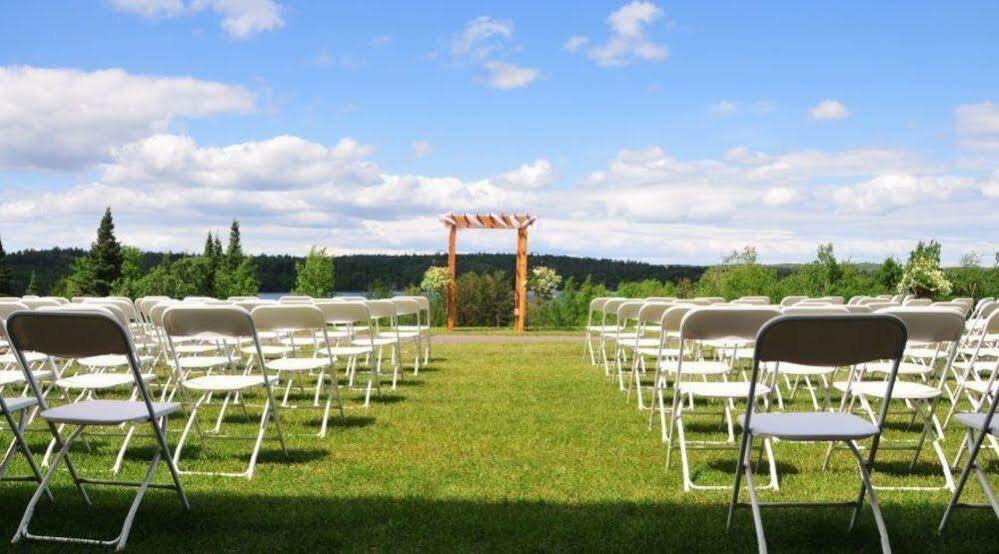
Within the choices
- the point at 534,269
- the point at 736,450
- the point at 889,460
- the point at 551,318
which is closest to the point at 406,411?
the point at 736,450

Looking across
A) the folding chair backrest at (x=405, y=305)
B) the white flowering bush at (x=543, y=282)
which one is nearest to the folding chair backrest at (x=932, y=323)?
the folding chair backrest at (x=405, y=305)

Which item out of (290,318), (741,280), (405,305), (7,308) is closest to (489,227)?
(741,280)

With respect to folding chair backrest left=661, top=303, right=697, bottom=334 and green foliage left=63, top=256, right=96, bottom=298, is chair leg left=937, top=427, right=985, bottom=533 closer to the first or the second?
folding chair backrest left=661, top=303, right=697, bottom=334

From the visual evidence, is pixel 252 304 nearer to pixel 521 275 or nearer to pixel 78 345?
pixel 78 345

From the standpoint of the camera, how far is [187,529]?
3.43 metres

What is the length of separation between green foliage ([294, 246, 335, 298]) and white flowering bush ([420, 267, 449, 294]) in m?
4.48

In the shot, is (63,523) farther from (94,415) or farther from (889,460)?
(889,460)

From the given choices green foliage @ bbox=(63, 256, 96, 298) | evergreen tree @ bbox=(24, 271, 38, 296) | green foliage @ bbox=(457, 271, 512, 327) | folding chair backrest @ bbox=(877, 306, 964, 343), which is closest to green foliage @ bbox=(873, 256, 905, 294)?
green foliage @ bbox=(457, 271, 512, 327)

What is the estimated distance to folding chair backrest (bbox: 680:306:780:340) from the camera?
3.82 m

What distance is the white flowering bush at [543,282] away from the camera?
20.9 m

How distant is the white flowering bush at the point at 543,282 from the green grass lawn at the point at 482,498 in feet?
48.0

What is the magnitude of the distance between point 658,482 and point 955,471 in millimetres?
1751

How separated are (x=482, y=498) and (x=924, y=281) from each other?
512 inches

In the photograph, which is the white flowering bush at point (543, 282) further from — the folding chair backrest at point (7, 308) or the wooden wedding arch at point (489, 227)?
the folding chair backrest at point (7, 308)
